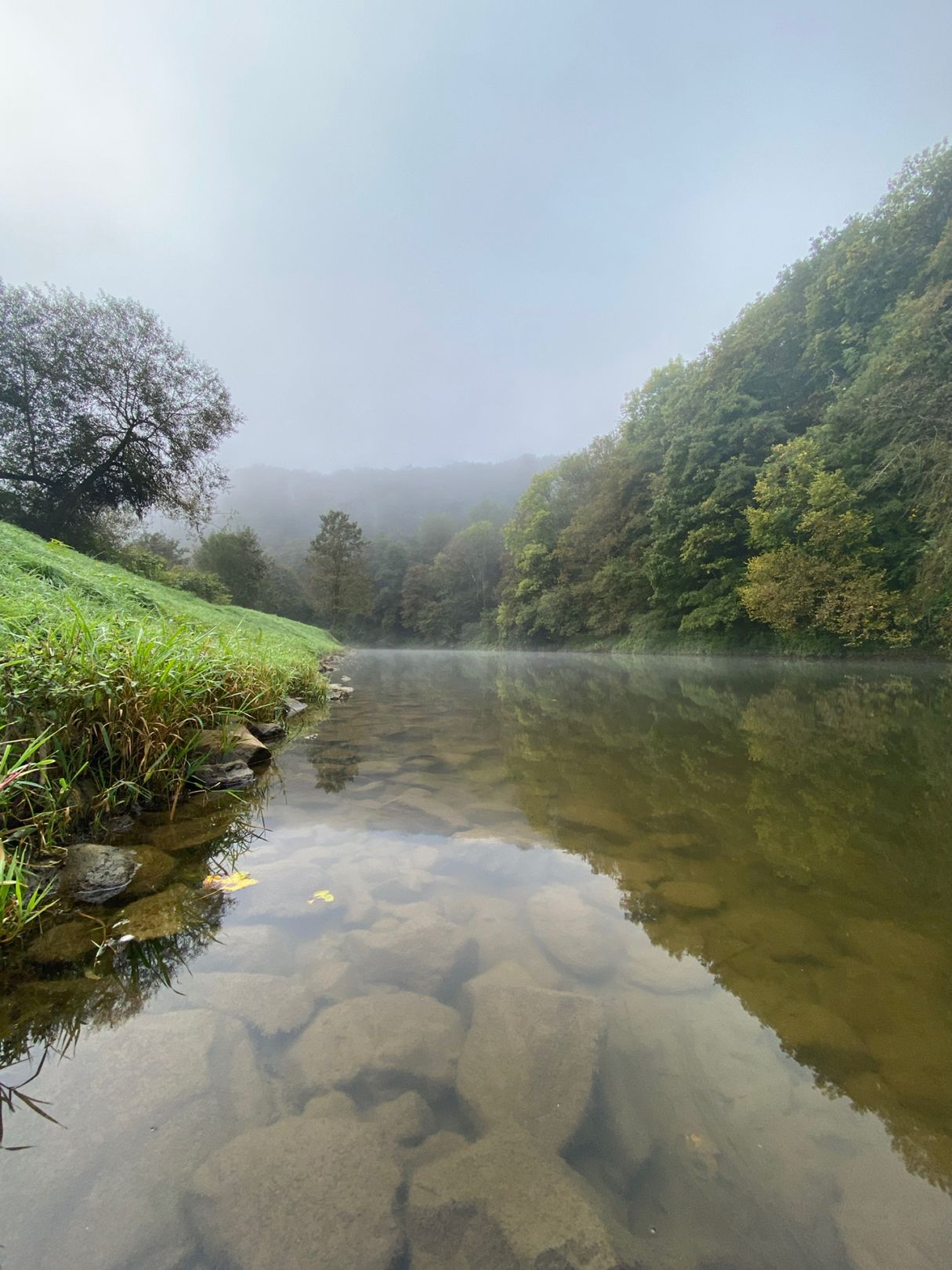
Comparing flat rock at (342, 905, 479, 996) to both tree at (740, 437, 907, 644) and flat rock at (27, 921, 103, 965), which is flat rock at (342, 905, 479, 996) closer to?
flat rock at (27, 921, 103, 965)

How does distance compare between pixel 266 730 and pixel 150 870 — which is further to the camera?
pixel 266 730

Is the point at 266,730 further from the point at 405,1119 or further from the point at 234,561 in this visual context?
the point at 234,561

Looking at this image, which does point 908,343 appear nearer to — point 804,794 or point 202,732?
point 804,794

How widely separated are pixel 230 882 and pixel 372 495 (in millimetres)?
153001

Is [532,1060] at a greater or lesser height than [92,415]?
lesser

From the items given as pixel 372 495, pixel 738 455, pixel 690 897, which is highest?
pixel 372 495

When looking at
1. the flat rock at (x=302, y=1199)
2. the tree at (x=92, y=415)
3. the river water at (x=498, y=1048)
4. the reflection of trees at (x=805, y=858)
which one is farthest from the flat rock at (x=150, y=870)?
the tree at (x=92, y=415)

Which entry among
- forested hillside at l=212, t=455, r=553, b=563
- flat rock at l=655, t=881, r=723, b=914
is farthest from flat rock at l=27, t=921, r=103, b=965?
forested hillside at l=212, t=455, r=553, b=563

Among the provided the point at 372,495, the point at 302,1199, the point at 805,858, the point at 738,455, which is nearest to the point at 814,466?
the point at 738,455

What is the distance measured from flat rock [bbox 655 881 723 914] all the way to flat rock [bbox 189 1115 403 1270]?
56.3 inches

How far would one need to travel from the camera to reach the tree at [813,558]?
642 inches

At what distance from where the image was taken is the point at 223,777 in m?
3.68

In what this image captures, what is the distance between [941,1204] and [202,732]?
3897 millimetres

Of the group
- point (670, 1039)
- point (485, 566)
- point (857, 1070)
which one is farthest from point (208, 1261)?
point (485, 566)
